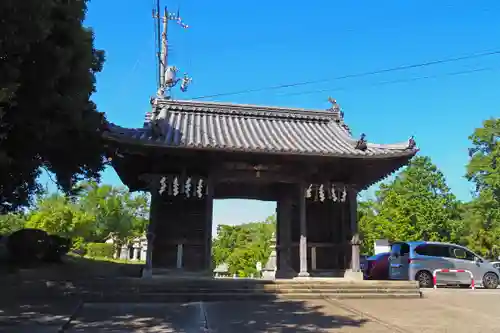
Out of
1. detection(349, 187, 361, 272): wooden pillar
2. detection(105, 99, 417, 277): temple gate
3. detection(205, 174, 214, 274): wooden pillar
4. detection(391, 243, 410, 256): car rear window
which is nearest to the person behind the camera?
detection(105, 99, 417, 277): temple gate

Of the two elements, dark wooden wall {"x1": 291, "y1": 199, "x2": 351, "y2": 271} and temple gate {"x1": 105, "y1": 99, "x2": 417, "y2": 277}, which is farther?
dark wooden wall {"x1": 291, "y1": 199, "x2": 351, "y2": 271}

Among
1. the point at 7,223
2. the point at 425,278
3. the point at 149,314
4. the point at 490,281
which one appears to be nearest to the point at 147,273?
the point at 149,314

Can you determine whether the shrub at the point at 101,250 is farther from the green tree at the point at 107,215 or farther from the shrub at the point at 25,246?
the shrub at the point at 25,246

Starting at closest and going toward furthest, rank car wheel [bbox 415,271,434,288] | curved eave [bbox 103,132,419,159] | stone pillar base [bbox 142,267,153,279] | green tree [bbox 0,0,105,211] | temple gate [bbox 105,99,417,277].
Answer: green tree [bbox 0,0,105,211] < curved eave [bbox 103,132,419,159] < stone pillar base [bbox 142,267,153,279] < temple gate [bbox 105,99,417,277] < car wheel [bbox 415,271,434,288]

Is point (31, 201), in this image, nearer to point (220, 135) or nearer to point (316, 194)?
point (220, 135)

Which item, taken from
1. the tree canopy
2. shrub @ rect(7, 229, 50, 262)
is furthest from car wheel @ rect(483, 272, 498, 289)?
the tree canopy

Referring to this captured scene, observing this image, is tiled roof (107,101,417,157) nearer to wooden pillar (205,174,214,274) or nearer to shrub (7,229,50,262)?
wooden pillar (205,174,214,274)

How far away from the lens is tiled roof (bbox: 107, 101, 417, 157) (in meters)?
11.9

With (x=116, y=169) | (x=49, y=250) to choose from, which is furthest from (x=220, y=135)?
(x=49, y=250)

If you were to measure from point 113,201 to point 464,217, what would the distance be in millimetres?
35934

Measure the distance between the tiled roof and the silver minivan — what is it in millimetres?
4864

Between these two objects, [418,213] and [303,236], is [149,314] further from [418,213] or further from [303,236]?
[418,213]

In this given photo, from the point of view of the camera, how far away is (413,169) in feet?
136

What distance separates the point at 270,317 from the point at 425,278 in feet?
31.1
